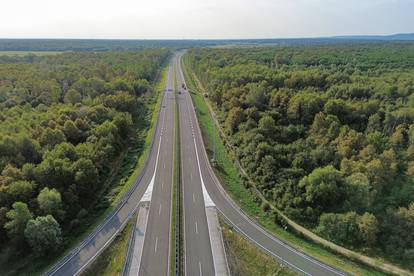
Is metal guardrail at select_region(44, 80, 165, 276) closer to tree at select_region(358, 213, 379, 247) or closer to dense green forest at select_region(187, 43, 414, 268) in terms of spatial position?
dense green forest at select_region(187, 43, 414, 268)

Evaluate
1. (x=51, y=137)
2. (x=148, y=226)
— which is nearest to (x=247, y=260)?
(x=148, y=226)

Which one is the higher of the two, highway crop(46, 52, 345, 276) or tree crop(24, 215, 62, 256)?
tree crop(24, 215, 62, 256)

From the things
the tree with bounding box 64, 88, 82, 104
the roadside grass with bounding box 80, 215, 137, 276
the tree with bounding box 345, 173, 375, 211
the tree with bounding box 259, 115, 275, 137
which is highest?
the tree with bounding box 64, 88, 82, 104

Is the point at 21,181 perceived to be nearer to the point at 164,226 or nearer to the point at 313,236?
the point at 164,226

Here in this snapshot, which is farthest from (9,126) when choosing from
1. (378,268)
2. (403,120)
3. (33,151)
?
(403,120)

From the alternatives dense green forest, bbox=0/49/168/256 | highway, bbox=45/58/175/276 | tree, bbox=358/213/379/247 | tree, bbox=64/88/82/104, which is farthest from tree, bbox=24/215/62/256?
tree, bbox=64/88/82/104

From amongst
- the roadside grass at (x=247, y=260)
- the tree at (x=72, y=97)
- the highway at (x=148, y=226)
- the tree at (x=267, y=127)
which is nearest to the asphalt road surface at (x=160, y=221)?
the highway at (x=148, y=226)
